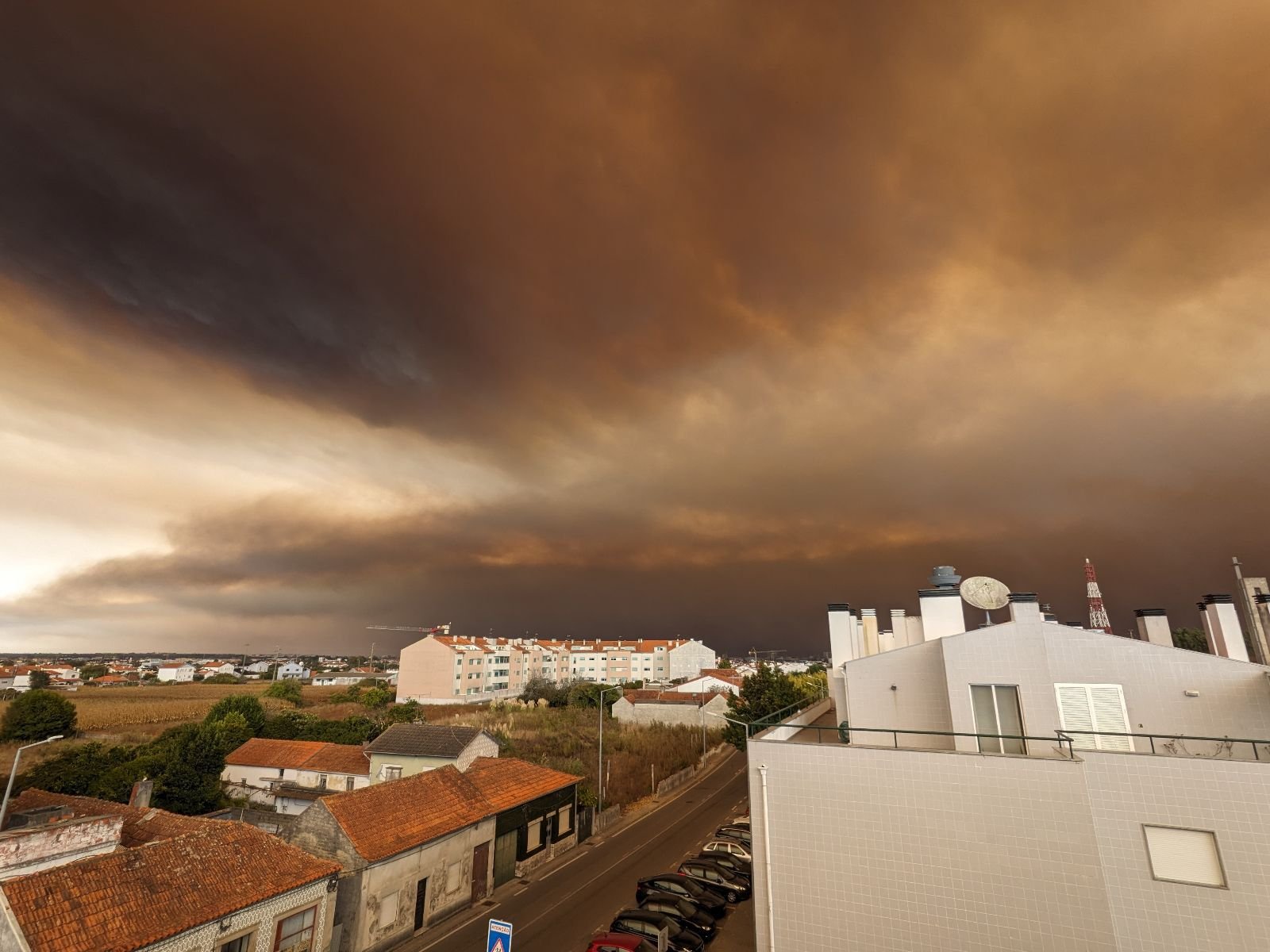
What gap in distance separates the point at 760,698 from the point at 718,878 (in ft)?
66.3

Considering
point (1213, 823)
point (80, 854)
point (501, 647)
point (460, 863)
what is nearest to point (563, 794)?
point (460, 863)

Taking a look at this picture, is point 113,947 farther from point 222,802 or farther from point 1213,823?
point 222,802

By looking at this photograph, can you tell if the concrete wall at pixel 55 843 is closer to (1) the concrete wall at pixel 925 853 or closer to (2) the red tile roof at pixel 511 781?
(2) the red tile roof at pixel 511 781

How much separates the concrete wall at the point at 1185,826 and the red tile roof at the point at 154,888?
22.8 meters

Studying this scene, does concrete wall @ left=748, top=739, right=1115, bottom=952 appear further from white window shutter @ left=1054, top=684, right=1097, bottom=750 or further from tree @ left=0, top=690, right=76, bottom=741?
tree @ left=0, top=690, right=76, bottom=741

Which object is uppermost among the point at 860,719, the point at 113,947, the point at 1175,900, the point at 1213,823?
the point at 860,719

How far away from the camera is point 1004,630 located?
15453 millimetres

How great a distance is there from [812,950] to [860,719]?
20.5ft

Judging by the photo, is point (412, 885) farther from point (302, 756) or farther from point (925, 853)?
point (302, 756)

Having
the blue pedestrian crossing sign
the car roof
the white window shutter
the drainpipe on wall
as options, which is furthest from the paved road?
the blue pedestrian crossing sign

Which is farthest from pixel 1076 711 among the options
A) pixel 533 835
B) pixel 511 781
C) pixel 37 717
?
pixel 37 717

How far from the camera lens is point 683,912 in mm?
21844

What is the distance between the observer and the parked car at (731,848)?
95.5ft

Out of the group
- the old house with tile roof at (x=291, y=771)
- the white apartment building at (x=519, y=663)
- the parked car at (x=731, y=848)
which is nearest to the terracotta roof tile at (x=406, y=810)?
the parked car at (x=731, y=848)
